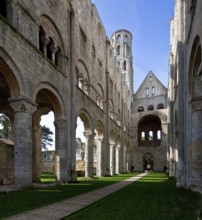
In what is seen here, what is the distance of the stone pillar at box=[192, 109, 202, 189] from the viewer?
10.7m

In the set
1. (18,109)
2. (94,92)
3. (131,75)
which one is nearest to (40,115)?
(94,92)

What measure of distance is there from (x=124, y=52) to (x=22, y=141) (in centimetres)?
4393

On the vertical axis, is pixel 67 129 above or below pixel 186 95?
below

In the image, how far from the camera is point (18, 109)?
36.0ft

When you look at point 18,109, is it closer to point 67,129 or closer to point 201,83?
point 67,129

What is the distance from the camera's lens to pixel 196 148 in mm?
10953

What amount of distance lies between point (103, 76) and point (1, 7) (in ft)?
47.1

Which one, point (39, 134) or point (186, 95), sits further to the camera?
point (39, 134)

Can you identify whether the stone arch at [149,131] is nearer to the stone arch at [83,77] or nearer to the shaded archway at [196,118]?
the stone arch at [83,77]

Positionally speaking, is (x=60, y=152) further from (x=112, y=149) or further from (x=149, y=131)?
(x=149, y=131)

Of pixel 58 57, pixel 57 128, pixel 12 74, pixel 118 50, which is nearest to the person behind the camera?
pixel 12 74

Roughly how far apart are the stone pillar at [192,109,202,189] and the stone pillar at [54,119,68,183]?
23.9 ft

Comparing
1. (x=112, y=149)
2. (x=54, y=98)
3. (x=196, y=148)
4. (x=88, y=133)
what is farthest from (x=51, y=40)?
(x=112, y=149)

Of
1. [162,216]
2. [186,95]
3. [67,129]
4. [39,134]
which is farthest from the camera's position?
[39,134]
